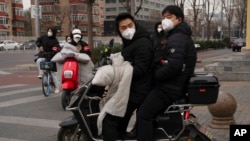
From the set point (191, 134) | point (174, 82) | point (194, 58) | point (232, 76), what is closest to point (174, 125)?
point (191, 134)

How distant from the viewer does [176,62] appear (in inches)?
155

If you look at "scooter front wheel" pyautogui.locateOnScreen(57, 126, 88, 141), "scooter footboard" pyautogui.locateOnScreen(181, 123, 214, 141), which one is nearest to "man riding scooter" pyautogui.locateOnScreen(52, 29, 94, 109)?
"scooter front wheel" pyautogui.locateOnScreen(57, 126, 88, 141)

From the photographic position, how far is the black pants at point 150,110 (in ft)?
13.7

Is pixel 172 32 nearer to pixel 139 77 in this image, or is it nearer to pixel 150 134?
pixel 139 77

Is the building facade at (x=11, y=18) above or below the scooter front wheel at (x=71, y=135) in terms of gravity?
above

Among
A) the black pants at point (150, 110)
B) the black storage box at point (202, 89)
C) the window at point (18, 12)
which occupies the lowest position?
the black pants at point (150, 110)

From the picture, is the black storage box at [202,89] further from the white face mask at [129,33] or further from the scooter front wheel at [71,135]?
the scooter front wheel at [71,135]

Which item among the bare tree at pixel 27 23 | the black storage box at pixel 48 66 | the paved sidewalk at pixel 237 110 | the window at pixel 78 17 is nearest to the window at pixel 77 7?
the window at pixel 78 17

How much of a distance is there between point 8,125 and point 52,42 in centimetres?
396

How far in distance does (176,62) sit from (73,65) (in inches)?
159

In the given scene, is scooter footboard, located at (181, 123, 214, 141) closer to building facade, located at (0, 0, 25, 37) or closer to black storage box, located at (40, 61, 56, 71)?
black storage box, located at (40, 61, 56, 71)

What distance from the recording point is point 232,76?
42.1 ft

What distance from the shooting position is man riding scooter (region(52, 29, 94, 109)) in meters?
7.59

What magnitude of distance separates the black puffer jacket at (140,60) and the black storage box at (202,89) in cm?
50
